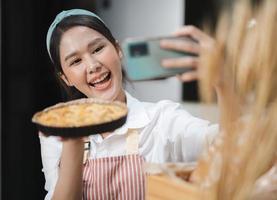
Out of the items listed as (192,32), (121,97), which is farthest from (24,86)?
(192,32)

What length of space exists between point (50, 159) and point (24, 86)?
0.30 metres

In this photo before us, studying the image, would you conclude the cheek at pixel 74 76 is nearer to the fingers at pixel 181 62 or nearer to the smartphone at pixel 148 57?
the smartphone at pixel 148 57

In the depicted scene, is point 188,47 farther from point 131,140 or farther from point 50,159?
point 50,159

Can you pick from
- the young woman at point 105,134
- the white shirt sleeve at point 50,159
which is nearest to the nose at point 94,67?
the young woman at point 105,134

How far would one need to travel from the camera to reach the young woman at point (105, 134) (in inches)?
51.9

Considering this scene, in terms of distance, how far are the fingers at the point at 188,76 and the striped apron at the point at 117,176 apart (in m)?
0.20

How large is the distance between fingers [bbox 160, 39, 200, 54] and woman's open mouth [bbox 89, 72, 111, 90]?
20 centimetres

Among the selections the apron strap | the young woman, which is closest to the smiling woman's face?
the young woman

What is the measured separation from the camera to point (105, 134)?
1347mm

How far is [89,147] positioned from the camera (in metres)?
1.38

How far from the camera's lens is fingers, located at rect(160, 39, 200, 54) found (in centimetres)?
122

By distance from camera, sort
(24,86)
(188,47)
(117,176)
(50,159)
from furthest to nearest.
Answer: (24,86)
(50,159)
(117,176)
(188,47)

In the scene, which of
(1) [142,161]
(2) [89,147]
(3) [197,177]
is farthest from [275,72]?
(2) [89,147]

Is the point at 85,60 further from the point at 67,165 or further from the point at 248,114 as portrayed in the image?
the point at 248,114
